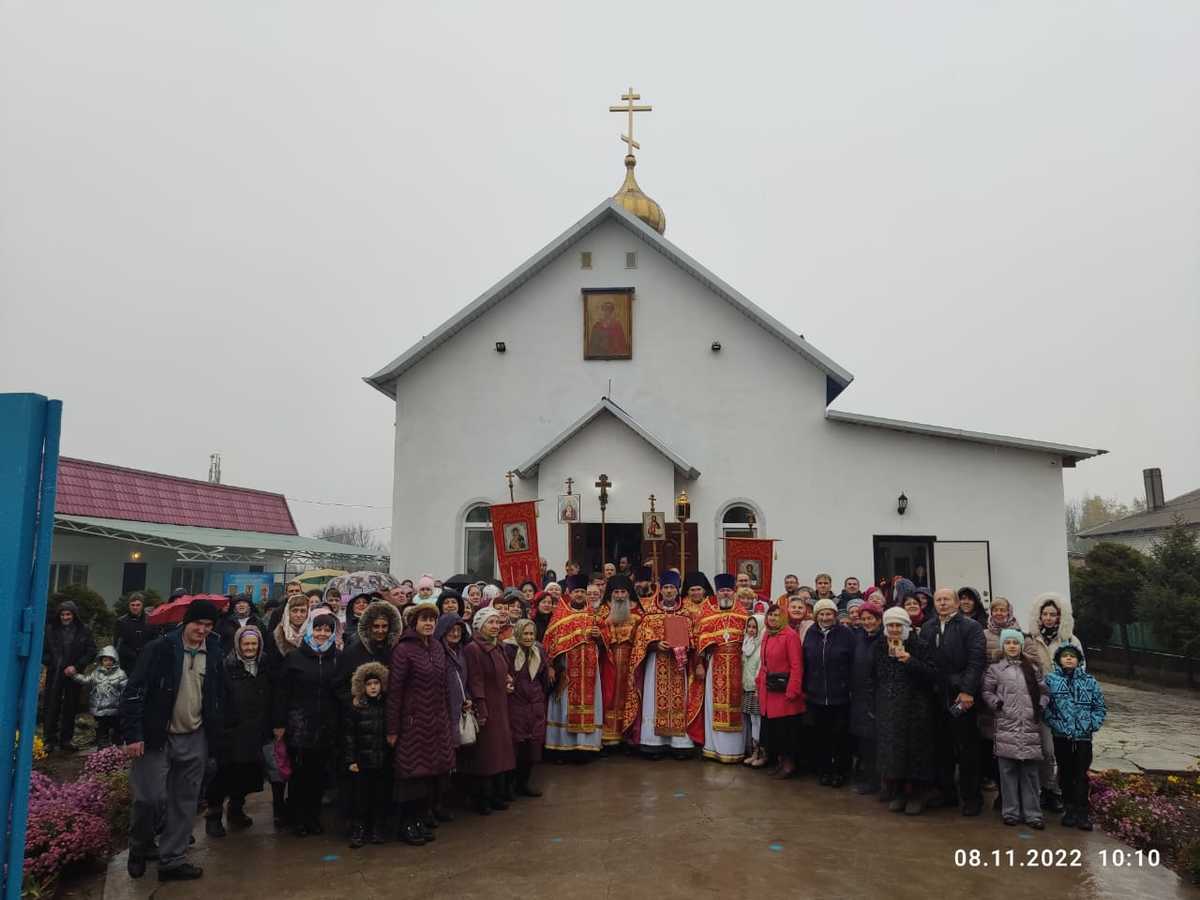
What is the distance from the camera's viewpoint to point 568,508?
583 inches

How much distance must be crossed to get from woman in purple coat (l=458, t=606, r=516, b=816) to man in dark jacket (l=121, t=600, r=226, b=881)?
201cm

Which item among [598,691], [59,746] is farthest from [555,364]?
[59,746]

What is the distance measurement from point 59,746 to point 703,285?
12.8 meters

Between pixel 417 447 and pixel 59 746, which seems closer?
pixel 59 746

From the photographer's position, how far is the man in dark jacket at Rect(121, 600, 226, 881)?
566cm

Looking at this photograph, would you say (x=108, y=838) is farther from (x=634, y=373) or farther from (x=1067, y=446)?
(x=1067, y=446)

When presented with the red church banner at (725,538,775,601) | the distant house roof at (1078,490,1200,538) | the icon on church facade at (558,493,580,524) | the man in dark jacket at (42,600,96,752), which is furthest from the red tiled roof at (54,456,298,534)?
the distant house roof at (1078,490,1200,538)

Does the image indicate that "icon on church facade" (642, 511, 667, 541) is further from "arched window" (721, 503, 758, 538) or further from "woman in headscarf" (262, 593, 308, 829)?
"woman in headscarf" (262, 593, 308, 829)

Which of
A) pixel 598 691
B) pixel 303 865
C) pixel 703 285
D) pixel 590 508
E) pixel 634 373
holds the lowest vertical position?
pixel 303 865

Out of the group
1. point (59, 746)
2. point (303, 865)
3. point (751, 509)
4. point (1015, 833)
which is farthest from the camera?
point (751, 509)

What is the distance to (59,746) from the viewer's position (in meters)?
10.2

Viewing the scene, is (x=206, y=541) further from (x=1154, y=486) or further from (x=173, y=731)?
(x=1154, y=486)

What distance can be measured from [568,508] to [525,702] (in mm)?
7176

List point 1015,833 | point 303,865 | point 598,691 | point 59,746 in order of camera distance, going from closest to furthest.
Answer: point 303,865 → point 1015,833 → point 598,691 → point 59,746
